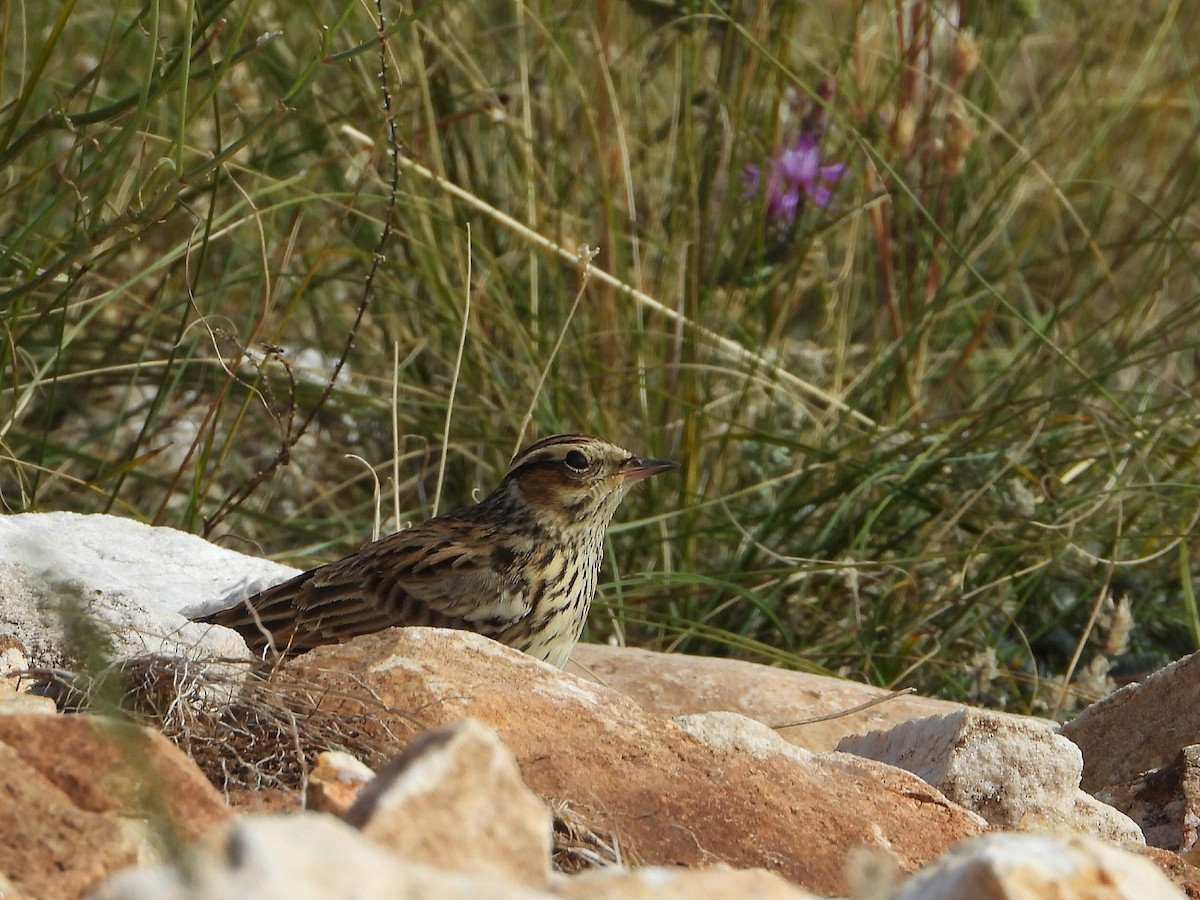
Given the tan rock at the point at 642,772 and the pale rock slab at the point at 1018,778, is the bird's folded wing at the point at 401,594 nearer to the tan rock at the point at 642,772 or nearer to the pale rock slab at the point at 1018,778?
the tan rock at the point at 642,772

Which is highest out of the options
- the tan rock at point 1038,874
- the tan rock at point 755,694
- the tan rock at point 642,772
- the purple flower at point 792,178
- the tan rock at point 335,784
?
Answer: the tan rock at point 1038,874

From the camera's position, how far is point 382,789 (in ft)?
6.23

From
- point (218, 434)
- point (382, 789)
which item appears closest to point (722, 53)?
point (218, 434)

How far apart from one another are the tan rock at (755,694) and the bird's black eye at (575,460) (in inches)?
21.3

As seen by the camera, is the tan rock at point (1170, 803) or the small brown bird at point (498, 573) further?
the small brown bird at point (498, 573)

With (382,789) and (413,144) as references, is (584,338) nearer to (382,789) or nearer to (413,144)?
(413,144)

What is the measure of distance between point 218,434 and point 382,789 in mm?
4666

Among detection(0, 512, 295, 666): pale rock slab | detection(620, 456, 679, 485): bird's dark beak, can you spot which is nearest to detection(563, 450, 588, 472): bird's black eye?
detection(620, 456, 679, 485): bird's dark beak

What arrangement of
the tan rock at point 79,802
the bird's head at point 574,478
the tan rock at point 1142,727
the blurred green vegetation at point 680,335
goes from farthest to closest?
the blurred green vegetation at point 680,335, the bird's head at point 574,478, the tan rock at point 1142,727, the tan rock at point 79,802

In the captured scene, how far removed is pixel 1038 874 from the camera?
185 centimetres

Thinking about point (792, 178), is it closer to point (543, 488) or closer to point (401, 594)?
point (543, 488)

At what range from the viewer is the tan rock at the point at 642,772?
282 cm

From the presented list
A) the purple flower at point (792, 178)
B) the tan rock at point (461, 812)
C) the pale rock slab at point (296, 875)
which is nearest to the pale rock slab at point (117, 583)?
the tan rock at point (461, 812)

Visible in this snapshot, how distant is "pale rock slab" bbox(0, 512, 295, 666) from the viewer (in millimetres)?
3141
